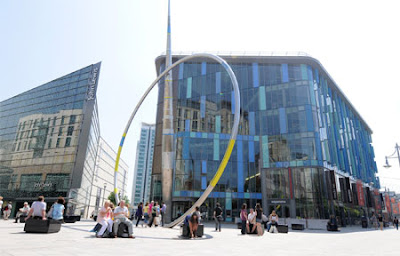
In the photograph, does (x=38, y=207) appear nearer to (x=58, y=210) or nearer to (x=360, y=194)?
(x=58, y=210)

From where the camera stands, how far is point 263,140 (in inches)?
1453

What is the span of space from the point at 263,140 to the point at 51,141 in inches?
1448

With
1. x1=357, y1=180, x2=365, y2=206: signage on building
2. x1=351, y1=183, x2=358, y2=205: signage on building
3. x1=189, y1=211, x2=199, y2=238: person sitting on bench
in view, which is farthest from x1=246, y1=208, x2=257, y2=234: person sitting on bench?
x1=357, y1=180, x2=365, y2=206: signage on building

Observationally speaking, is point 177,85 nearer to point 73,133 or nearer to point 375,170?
point 73,133

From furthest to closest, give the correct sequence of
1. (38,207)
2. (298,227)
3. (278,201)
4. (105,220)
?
(278,201)
(298,227)
(38,207)
(105,220)

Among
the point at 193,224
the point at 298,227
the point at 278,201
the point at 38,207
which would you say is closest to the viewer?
the point at 38,207

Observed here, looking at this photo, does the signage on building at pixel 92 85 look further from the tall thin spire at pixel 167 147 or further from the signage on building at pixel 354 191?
the signage on building at pixel 354 191

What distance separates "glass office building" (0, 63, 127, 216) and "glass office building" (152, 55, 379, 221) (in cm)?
1574

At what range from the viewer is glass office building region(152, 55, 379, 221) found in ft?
107

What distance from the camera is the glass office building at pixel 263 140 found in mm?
32688

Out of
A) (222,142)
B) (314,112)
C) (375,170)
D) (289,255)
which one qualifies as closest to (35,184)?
(222,142)

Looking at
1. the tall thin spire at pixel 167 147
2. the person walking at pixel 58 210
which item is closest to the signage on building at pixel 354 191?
the tall thin spire at pixel 167 147

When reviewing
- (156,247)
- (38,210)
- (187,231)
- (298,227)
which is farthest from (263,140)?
(156,247)

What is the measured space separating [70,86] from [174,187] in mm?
31584
